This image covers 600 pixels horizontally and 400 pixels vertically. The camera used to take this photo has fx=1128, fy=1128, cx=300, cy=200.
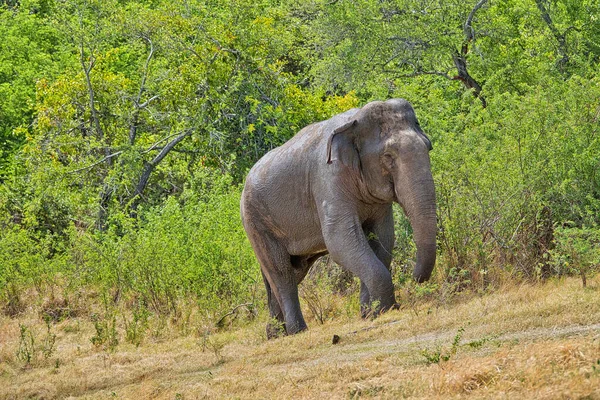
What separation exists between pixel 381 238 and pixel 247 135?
8.74 meters

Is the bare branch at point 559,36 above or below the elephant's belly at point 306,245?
above

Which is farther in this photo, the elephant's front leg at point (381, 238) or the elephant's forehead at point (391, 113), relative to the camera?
the elephant's front leg at point (381, 238)

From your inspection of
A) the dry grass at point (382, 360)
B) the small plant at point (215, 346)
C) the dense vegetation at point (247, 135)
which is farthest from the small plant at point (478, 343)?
the small plant at point (215, 346)

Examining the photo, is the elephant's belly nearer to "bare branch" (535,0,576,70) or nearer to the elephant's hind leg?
the elephant's hind leg

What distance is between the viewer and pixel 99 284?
16.8 meters

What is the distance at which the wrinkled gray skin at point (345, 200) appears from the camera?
1147 cm

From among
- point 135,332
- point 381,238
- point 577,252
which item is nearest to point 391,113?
point 381,238

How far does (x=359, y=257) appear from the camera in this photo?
11.8 meters

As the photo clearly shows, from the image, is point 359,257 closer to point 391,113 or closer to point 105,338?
point 391,113

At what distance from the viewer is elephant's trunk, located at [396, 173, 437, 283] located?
11344 millimetres

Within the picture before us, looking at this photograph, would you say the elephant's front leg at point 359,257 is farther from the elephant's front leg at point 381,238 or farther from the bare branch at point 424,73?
the bare branch at point 424,73

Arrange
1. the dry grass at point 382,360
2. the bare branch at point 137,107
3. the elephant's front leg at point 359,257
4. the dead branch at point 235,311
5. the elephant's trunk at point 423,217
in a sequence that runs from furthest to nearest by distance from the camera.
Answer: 1. the bare branch at point 137,107
2. the dead branch at point 235,311
3. the elephant's front leg at point 359,257
4. the elephant's trunk at point 423,217
5. the dry grass at point 382,360

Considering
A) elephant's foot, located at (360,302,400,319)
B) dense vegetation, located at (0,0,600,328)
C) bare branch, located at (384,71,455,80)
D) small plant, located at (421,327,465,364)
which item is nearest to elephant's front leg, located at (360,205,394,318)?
elephant's foot, located at (360,302,400,319)

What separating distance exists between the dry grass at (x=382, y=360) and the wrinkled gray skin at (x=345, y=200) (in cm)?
54
